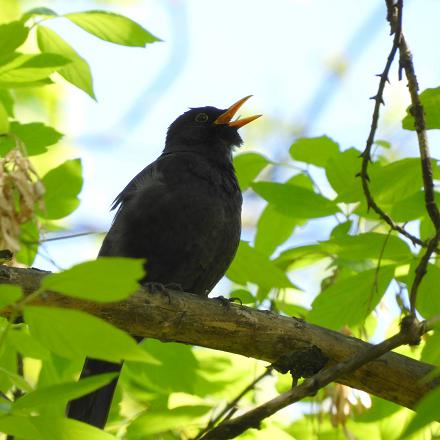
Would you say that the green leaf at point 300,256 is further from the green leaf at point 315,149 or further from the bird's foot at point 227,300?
the green leaf at point 315,149

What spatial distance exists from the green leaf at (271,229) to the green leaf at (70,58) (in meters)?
1.21

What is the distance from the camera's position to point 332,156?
373cm

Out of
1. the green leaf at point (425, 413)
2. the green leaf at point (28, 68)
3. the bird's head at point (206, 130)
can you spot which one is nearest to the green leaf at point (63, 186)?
the green leaf at point (28, 68)

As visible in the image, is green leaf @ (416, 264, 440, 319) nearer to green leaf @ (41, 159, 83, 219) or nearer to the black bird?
the black bird

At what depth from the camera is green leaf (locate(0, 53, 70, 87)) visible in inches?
115

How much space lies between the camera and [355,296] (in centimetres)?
343

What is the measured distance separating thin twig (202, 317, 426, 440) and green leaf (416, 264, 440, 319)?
41cm

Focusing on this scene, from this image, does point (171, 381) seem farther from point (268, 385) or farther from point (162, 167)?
point (162, 167)

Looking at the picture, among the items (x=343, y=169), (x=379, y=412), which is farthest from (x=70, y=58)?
(x=379, y=412)

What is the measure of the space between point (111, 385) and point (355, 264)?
1490 mm

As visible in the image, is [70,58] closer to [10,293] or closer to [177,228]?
[177,228]

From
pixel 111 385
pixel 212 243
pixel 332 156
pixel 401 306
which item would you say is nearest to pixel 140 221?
pixel 212 243

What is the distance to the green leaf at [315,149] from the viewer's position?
3.86 metres

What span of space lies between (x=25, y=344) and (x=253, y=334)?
3.84 ft
